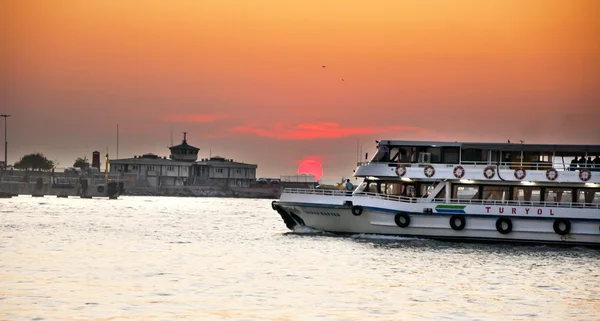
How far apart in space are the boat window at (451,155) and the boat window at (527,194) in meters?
3.89

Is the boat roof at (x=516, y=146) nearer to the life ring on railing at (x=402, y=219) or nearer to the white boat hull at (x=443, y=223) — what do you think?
the white boat hull at (x=443, y=223)

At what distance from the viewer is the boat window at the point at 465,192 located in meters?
58.6

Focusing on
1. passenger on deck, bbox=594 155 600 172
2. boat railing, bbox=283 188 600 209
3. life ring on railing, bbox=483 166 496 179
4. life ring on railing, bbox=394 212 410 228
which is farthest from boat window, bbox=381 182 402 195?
passenger on deck, bbox=594 155 600 172

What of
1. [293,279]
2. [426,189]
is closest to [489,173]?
[426,189]

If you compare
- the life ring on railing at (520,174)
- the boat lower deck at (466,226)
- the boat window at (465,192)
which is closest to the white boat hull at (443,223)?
the boat lower deck at (466,226)

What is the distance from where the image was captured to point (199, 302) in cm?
3281

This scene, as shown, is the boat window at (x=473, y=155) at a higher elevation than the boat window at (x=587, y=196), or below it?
higher

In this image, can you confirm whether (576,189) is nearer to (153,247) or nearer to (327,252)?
(327,252)

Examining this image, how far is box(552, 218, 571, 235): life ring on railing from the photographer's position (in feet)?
183

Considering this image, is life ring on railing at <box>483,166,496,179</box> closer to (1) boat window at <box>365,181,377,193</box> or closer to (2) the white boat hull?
(2) the white boat hull

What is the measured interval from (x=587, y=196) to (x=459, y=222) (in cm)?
753

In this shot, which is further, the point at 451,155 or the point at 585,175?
the point at 451,155

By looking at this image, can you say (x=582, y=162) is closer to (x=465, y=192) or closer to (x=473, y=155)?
(x=473, y=155)

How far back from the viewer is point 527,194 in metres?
58.1
